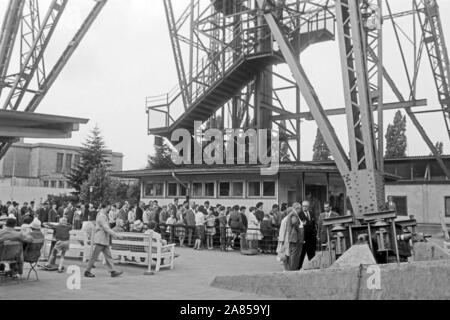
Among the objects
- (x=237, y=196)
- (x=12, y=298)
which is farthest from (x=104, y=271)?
(x=237, y=196)

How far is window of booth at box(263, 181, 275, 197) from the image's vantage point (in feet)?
75.5

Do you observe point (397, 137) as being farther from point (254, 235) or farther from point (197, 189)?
point (254, 235)

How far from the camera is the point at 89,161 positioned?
53.3 meters

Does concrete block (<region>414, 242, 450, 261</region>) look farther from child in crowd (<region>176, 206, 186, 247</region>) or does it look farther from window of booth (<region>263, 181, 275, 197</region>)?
window of booth (<region>263, 181, 275, 197</region>)

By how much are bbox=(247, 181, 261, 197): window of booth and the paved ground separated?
27.5 ft

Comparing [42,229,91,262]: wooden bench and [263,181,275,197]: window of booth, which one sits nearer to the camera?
[42,229,91,262]: wooden bench

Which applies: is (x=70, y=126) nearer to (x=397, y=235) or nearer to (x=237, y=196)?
(x=397, y=235)

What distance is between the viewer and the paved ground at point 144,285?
9.63 meters

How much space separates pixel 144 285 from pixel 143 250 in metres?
2.77

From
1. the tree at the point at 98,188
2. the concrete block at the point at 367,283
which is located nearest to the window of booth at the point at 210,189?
the concrete block at the point at 367,283

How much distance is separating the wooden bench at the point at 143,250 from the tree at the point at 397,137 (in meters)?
56.1

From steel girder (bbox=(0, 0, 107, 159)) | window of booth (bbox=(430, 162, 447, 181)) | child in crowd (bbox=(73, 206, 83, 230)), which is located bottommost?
child in crowd (bbox=(73, 206, 83, 230))

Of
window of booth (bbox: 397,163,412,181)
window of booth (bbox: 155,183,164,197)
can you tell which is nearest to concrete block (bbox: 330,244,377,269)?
window of booth (bbox: 155,183,164,197)
